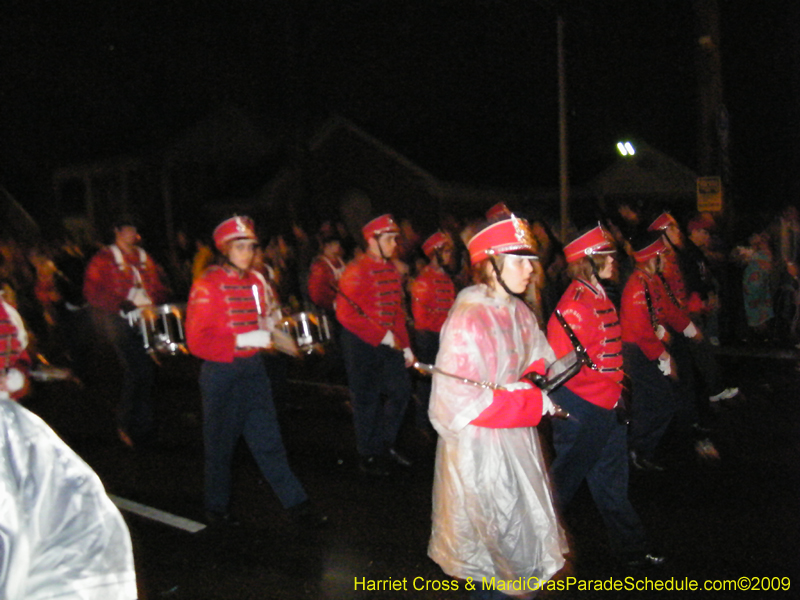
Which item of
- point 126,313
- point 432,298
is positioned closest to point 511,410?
point 432,298

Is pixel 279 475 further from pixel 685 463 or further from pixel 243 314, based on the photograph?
pixel 685 463

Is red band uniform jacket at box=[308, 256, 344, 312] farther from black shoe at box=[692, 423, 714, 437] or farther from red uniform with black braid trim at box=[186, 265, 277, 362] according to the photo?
black shoe at box=[692, 423, 714, 437]

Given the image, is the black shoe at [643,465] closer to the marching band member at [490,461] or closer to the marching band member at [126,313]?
the marching band member at [490,461]

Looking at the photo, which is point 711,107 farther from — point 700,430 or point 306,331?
point 306,331

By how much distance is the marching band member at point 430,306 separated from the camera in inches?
284

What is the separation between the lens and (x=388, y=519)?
5.15 meters

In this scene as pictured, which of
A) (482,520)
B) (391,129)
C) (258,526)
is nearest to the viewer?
(482,520)

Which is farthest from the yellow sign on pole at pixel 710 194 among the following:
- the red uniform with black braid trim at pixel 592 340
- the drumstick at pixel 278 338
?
the drumstick at pixel 278 338

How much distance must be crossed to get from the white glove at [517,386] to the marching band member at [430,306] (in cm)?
405

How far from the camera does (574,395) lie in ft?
13.2

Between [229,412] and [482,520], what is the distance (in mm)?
2382

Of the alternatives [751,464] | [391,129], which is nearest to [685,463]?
[751,464]

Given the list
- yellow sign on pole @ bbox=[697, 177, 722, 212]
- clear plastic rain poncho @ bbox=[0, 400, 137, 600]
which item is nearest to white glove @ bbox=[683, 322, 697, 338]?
clear plastic rain poncho @ bbox=[0, 400, 137, 600]

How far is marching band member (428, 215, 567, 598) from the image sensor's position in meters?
2.91
